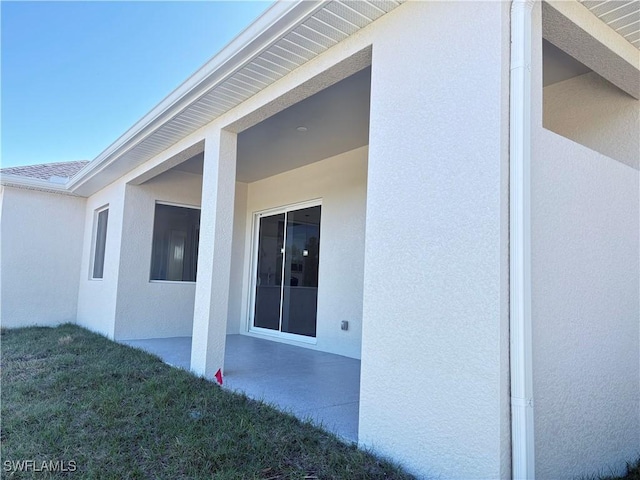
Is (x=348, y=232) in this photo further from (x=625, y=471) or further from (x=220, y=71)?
(x=625, y=471)

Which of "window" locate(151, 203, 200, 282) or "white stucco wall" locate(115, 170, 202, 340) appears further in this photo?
"window" locate(151, 203, 200, 282)

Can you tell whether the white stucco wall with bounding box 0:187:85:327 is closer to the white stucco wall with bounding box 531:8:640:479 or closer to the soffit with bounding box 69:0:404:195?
the soffit with bounding box 69:0:404:195

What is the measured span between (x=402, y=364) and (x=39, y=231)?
944cm

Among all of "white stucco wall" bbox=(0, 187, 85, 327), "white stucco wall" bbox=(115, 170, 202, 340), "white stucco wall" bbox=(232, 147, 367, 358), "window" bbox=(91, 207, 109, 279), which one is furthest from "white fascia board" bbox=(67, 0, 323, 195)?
"white stucco wall" bbox=(0, 187, 85, 327)

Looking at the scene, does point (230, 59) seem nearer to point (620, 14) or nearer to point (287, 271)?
point (620, 14)

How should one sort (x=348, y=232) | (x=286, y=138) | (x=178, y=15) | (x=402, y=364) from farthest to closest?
(x=178, y=15)
(x=348, y=232)
(x=286, y=138)
(x=402, y=364)

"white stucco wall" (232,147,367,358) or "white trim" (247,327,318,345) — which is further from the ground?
"white stucco wall" (232,147,367,358)

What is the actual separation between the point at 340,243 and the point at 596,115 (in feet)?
12.8

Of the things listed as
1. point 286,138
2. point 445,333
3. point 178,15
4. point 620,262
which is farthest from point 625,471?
point 178,15

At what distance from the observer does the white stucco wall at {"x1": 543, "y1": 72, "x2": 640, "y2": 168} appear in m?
3.60

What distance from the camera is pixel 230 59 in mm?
3707

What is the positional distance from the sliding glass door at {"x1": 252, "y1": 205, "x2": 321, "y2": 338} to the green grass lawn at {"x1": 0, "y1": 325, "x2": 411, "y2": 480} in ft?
9.89

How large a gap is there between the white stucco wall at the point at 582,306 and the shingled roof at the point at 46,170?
10.1m

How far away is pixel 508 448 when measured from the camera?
6.89 feet
